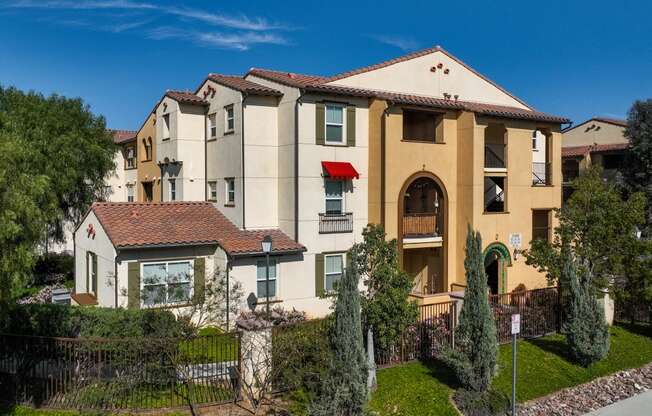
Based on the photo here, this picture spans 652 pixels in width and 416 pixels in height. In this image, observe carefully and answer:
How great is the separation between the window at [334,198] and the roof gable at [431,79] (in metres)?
4.17

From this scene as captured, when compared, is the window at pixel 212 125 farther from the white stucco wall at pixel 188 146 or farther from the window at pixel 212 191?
the window at pixel 212 191

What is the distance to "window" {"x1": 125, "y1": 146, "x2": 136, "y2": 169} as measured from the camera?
112ft

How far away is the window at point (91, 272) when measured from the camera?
66.6 ft

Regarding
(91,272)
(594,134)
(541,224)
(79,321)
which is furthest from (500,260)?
(594,134)

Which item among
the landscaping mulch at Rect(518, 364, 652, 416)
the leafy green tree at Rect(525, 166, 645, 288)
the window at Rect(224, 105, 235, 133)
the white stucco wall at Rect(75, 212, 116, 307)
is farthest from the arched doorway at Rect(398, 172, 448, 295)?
the white stucco wall at Rect(75, 212, 116, 307)

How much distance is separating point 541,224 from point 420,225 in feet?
25.2

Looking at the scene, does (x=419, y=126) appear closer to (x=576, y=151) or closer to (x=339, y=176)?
(x=339, y=176)

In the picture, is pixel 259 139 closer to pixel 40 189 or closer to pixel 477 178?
pixel 477 178

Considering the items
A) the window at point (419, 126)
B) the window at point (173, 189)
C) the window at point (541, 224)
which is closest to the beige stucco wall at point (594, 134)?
the window at point (541, 224)

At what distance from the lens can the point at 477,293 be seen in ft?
46.5

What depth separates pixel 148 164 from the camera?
100 feet

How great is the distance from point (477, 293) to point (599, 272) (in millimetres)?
8003

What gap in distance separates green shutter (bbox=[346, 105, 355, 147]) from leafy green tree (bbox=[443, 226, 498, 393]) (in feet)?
29.2

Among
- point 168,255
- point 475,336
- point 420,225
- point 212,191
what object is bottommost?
A: point 475,336
